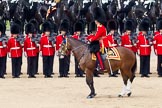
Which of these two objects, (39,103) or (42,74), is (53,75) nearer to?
(42,74)

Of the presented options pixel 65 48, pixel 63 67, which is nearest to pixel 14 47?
→ pixel 63 67

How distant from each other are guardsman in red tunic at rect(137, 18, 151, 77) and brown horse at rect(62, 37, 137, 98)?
4709 mm

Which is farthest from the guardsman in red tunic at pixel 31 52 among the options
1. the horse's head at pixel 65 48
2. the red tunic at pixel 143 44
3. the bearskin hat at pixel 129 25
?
the horse's head at pixel 65 48

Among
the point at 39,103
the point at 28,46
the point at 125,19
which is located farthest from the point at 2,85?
the point at 125,19

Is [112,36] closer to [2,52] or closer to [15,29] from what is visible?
[15,29]

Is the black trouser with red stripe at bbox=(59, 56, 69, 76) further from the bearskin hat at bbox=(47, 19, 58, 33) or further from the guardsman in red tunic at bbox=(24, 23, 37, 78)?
the bearskin hat at bbox=(47, 19, 58, 33)

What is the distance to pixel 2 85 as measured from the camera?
18375mm

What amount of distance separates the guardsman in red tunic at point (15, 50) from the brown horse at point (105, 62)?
465 cm

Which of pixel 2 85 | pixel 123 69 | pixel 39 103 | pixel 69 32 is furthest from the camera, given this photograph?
pixel 69 32

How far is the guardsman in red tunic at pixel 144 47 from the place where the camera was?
2072cm

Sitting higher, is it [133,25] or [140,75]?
[133,25]

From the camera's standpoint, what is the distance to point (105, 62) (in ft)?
51.4

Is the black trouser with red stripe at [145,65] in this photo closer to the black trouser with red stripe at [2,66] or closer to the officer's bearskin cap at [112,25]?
the officer's bearskin cap at [112,25]

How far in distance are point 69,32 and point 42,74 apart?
1.52 m
